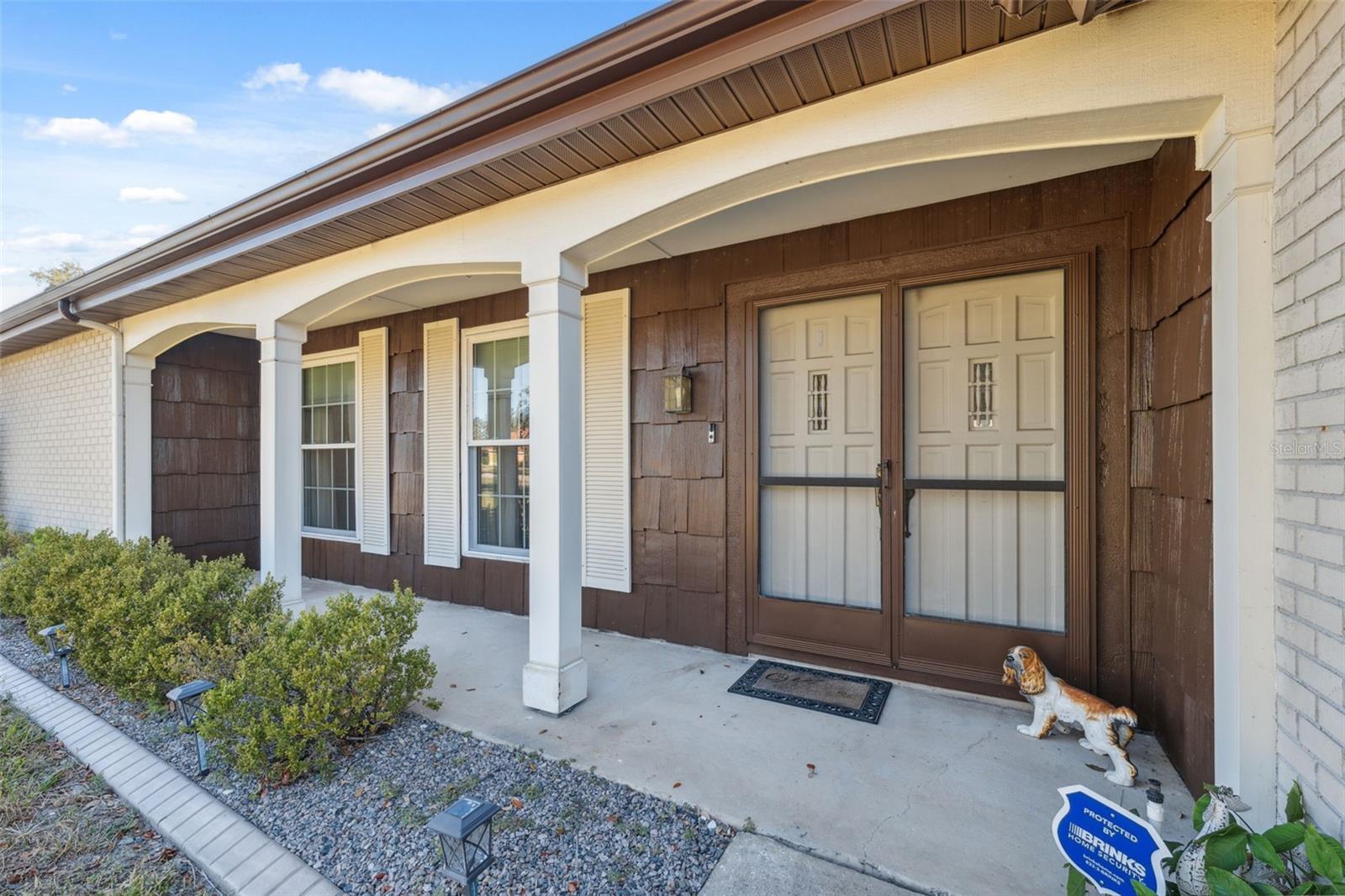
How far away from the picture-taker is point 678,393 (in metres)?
3.60

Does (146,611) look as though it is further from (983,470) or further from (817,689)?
(983,470)

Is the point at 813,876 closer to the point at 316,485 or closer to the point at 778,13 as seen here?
the point at 778,13

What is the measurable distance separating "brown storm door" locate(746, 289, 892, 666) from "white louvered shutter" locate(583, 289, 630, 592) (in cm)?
94

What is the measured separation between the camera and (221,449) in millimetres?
6199

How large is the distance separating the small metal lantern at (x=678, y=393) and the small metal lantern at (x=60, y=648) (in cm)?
376

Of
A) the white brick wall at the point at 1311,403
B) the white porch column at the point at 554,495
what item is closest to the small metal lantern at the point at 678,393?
the white porch column at the point at 554,495

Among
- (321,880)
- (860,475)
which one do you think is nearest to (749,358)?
(860,475)

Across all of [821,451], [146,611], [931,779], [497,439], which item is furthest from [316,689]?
[821,451]

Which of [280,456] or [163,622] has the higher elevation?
[280,456]

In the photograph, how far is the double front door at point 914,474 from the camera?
2.82 m

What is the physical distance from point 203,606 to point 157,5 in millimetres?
4696

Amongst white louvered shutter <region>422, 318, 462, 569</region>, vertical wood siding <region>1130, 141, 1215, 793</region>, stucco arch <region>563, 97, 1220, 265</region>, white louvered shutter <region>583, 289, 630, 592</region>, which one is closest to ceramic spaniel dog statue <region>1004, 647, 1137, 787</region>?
vertical wood siding <region>1130, 141, 1215, 793</region>

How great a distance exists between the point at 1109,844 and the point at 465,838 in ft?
5.01

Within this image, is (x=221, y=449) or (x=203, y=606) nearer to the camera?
(x=203, y=606)
